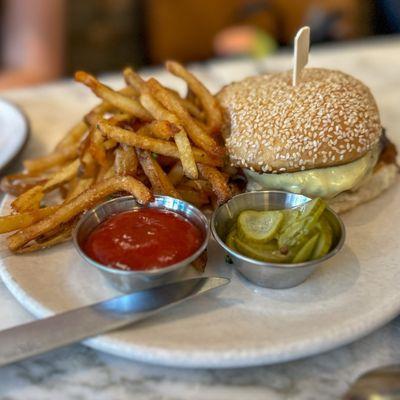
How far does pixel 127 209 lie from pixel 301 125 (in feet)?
2.55

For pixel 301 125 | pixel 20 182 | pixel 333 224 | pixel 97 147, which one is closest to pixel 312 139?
pixel 301 125

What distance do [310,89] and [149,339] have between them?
1324 millimetres

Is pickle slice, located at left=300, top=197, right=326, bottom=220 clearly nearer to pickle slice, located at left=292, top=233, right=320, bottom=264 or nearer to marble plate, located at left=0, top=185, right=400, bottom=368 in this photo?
pickle slice, located at left=292, top=233, right=320, bottom=264

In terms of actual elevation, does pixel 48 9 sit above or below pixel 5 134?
above

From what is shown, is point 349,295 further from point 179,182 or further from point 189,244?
point 179,182

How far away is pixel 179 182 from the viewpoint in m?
2.34

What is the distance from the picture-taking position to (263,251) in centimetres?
195

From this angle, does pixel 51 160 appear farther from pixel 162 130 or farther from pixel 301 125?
pixel 301 125

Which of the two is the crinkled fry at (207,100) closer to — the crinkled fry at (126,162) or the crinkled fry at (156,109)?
the crinkled fry at (156,109)

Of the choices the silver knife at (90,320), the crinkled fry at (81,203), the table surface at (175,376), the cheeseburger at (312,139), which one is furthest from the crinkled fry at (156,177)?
the table surface at (175,376)

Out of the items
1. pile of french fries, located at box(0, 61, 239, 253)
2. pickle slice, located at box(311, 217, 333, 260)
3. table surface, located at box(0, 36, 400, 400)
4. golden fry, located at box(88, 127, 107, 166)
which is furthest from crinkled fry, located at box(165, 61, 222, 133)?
table surface, located at box(0, 36, 400, 400)

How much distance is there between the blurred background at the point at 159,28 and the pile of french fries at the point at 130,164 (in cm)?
234

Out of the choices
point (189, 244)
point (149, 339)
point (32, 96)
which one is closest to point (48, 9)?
point (32, 96)

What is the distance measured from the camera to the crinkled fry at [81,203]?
2096mm
